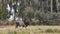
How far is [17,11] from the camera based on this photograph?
117ft

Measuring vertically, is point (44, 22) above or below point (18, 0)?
below

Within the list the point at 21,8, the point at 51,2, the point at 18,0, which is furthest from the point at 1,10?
the point at 51,2

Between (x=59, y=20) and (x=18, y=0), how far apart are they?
34.3 ft

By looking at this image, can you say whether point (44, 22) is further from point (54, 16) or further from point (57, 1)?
point (57, 1)

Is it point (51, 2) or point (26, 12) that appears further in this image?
point (51, 2)

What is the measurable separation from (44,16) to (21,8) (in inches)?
227

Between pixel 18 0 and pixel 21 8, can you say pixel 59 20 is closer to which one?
pixel 21 8

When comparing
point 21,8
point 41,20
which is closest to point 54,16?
point 41,20

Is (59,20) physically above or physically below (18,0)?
below

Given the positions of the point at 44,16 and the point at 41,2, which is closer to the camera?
the point at 44,16

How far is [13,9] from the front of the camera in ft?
122

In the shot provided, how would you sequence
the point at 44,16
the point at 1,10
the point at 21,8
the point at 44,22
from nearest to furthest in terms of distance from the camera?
1. the point at 44,22
2. the point at 44,16
3. the point at 1,10
4. the point at 21,8

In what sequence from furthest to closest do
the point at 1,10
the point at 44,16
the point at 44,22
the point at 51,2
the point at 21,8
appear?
the point at 51,2
the point at 21,8
the point at 1,10
the point at 44,16
the point at 44,22

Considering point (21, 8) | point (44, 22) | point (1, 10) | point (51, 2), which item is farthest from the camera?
point (51, 2)
